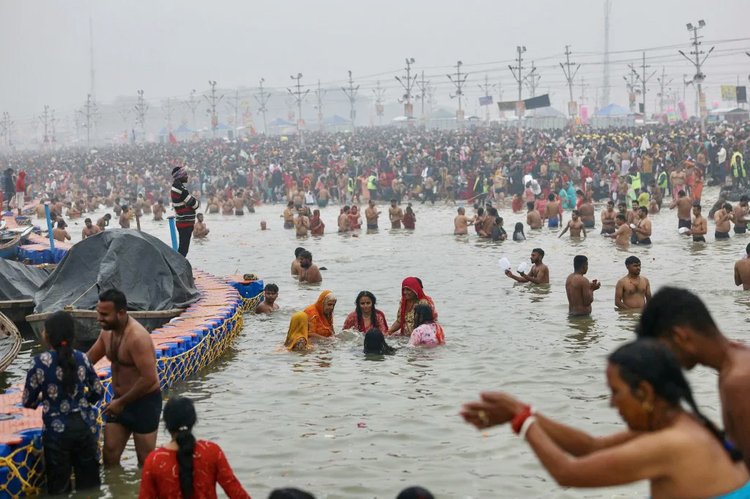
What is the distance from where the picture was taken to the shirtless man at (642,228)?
898 inches

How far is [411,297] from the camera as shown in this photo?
12.8 m

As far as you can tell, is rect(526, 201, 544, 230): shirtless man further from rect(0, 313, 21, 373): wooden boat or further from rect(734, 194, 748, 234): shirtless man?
rect(0, 313, 21, 373): wooden boat

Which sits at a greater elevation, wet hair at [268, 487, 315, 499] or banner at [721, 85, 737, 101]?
banner at [721, 85, 737, 101]

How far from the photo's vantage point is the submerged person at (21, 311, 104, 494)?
692cm

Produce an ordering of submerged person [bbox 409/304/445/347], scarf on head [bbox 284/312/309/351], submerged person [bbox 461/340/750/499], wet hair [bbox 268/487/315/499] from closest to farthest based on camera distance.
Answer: submerged person [bbox 461/340/750/499] < wet hair [bbox 268/487/315/499] < submerged person [bbox 409/304/445/347] < scarf on head [bbox 284/312/309/351]

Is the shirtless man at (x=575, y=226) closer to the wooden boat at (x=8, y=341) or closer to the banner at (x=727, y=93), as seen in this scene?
the wooden boat at (x=8, y=341)

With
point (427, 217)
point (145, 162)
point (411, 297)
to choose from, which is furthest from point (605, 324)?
point (145, 162)

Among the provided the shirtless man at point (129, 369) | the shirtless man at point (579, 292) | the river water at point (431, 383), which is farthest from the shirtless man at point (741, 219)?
the shirtless man at point (129, 369)

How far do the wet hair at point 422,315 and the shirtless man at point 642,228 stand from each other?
11168 mm

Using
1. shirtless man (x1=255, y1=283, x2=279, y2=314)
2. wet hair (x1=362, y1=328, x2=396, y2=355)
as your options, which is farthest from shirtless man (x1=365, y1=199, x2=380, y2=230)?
wet hair (x1=362, y1=328, x2=396, y2=355)

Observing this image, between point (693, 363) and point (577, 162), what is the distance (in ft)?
118

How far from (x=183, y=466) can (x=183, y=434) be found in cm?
18

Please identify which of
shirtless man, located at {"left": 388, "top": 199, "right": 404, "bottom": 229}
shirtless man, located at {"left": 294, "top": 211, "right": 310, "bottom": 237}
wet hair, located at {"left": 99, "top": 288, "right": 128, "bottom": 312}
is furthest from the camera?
shirtless man, located at {"left": 388, "top": 199, "right": 404, "bottom": 229}

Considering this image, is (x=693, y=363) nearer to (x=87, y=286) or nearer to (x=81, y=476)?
(x=81, y=476)
